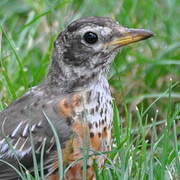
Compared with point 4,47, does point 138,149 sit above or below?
below

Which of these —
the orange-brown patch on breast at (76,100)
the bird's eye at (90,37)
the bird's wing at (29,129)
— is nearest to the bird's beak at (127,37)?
the bird's eye at (90,37)

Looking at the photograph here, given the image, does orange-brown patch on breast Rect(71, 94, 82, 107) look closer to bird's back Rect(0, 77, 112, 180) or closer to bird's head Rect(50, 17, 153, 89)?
bird's back Rect(0, 77, 112, 180)

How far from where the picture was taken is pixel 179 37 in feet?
25.8

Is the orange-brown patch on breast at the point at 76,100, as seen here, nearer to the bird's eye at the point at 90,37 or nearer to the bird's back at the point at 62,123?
the bird's back at the point at 62,123

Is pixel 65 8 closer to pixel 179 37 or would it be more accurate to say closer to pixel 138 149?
pixel 179 37

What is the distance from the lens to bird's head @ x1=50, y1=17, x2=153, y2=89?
5539 millimetres

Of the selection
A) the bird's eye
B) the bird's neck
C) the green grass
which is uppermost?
the bird's eye

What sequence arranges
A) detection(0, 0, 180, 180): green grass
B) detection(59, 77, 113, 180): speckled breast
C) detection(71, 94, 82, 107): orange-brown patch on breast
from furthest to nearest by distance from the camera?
detection(0, 0, 180, 180): green grass → detection(71, 94, 82, 107): orange-brown patch on breast → detection(59, 77, 113, 180): speckled breast

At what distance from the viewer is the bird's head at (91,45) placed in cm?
554

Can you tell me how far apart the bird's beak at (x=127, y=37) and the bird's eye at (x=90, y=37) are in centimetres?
10

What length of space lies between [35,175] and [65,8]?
117 inches

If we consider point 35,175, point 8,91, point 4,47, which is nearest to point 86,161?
point 35,175

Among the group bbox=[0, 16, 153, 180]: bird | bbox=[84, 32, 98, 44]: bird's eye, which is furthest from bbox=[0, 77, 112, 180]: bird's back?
bbox=[84, 32, 98, 44]: bird's eye

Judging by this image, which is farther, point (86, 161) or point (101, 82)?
point (101, 82)
